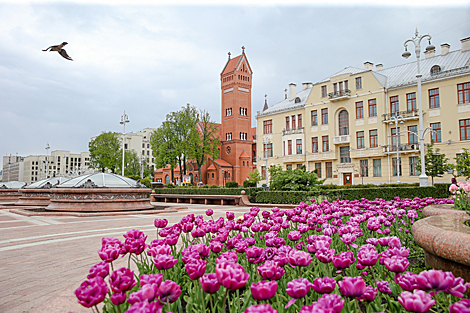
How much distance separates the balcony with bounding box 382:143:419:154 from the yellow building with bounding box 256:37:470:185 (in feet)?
0.34

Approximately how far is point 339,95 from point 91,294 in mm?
46004

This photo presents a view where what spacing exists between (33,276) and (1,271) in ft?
2.59

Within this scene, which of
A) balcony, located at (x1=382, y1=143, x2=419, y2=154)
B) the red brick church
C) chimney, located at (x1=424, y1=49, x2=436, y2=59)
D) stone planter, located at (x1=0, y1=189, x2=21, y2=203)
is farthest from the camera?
the red brick church

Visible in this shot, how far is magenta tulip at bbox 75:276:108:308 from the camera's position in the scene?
5.76 ft

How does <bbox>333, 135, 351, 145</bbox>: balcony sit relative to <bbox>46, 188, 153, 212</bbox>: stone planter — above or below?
above

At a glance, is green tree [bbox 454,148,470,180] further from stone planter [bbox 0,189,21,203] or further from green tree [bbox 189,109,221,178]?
green tree [bbox 189,109,221,178]

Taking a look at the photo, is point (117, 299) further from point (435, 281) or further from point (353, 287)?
point (435, 281)

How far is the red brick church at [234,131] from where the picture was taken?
2650 inches

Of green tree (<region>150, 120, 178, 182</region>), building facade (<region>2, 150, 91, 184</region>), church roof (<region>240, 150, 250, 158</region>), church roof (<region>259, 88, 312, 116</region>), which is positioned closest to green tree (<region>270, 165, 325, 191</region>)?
church roof (<region>259, 88, 312, 116</region>)

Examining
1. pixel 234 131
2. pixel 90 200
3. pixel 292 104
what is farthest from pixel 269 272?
pixel 234 131

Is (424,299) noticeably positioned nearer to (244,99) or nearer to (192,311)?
(192,311)

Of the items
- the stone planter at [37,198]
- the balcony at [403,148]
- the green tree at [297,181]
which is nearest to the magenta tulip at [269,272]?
the green tree at [297,181]

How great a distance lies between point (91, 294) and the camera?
5.88ft

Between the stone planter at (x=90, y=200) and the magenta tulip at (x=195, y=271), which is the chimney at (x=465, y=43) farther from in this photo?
the magenta tulip at (x=195, y=271)
